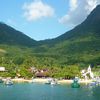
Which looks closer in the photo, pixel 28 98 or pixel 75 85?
pixel 28 98

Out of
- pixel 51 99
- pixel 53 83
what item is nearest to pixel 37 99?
pixel 51 99

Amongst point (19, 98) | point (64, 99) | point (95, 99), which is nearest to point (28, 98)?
point (19, 98)

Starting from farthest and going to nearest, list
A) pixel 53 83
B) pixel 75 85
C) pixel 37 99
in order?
pixel 53 83
pixel 75 85
pixel 37 99

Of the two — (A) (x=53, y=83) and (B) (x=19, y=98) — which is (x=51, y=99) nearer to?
(B) (x=19, y=98)

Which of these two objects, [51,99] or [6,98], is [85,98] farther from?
[6,98]

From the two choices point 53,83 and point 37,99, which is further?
point 53,83

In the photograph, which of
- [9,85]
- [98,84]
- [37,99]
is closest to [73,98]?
[37,99]

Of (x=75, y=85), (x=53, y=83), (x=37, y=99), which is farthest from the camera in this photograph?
(x=53, y=83)
